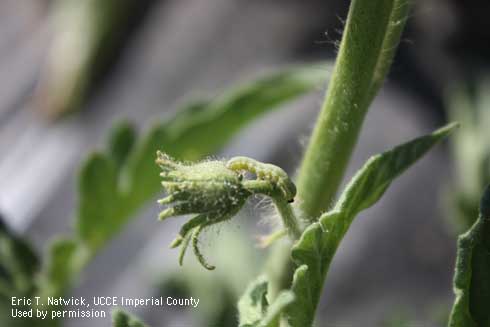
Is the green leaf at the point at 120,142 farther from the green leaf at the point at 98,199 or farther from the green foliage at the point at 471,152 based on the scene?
the green foliage at the point at 471,152

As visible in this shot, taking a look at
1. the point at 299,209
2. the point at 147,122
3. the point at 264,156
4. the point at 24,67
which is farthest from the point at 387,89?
the point at 299,209

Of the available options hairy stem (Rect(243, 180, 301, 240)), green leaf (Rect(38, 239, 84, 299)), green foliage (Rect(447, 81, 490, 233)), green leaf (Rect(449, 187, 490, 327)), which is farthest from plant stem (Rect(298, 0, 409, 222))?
green foliage (Rect(447, 81, 490, 233))

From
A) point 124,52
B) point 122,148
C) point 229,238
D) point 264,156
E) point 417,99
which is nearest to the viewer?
point 122,148

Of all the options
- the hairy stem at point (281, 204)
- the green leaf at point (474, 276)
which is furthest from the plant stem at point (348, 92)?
the green leaf at point (474, 276)

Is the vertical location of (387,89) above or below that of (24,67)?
below

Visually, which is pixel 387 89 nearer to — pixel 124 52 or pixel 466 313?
pixel 124 52
